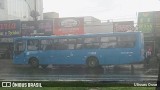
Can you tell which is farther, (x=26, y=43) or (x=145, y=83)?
(x=26, y=43)

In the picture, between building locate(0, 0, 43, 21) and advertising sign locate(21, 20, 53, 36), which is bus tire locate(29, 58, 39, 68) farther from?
building locate(0, 0, 43, 21)

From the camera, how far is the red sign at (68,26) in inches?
238

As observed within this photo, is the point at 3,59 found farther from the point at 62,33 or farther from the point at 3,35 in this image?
the point at 62,33

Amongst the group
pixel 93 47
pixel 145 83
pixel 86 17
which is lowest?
pixel 145 83

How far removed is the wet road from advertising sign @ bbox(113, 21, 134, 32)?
700 mm

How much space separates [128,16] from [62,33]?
1.21 metres

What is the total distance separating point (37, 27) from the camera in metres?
6.16

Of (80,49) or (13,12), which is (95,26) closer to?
(80,49)

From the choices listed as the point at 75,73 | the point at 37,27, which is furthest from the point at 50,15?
the point at 75,73

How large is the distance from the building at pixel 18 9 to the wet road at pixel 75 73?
0.85 m

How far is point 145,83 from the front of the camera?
596cm

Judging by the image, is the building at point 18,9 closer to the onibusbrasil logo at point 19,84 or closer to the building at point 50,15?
the building at point 50,15

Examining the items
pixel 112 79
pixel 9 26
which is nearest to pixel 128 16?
pixel 112 79

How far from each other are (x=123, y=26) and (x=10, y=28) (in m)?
2.00
